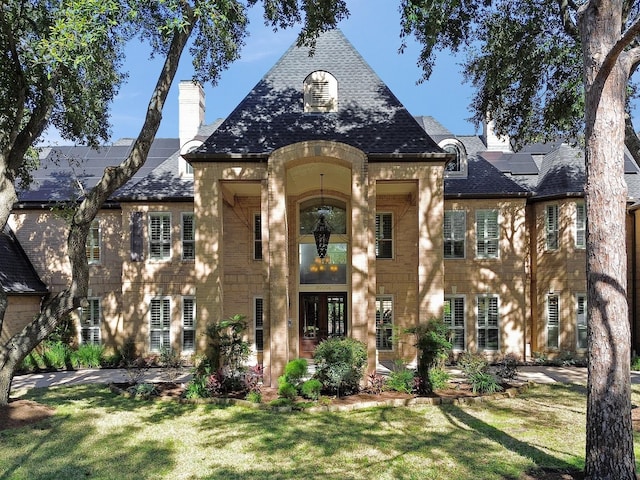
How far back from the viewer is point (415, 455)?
24.6 feet

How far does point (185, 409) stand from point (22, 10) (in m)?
9.54

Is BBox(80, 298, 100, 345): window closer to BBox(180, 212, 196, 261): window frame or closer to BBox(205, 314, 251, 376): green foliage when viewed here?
BBox(180, 212, 196, 261): window frame

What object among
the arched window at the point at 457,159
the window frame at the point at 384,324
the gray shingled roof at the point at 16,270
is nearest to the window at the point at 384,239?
the window frame at the point at 384,324

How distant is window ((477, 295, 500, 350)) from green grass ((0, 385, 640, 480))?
6102mm

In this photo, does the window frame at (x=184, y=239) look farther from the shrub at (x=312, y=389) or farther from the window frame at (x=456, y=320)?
the window frame at (x=456, y=320)

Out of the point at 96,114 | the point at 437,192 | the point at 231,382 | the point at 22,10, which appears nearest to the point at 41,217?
the point at 96,114

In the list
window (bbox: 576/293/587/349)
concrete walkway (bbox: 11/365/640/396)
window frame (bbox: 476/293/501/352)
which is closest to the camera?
concrete walkway (bbox: 11/365/640/396)

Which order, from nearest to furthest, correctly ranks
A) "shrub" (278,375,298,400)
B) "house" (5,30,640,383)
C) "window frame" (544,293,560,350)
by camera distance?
1. "shrub" (278,375,298,400)
2. "house" (5,30,640,383)
3. "window frame" (544,293,560,350)

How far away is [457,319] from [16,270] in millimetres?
16270

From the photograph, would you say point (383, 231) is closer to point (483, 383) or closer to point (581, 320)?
point (483, 383)

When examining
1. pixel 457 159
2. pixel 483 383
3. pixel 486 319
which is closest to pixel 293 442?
pixel 483 383

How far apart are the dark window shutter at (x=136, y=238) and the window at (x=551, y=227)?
48.6ft

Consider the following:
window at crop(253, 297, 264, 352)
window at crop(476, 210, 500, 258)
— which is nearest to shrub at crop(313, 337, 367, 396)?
window at crop(253, 297, 264, 352)

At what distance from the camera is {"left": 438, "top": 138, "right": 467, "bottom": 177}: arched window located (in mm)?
18016
